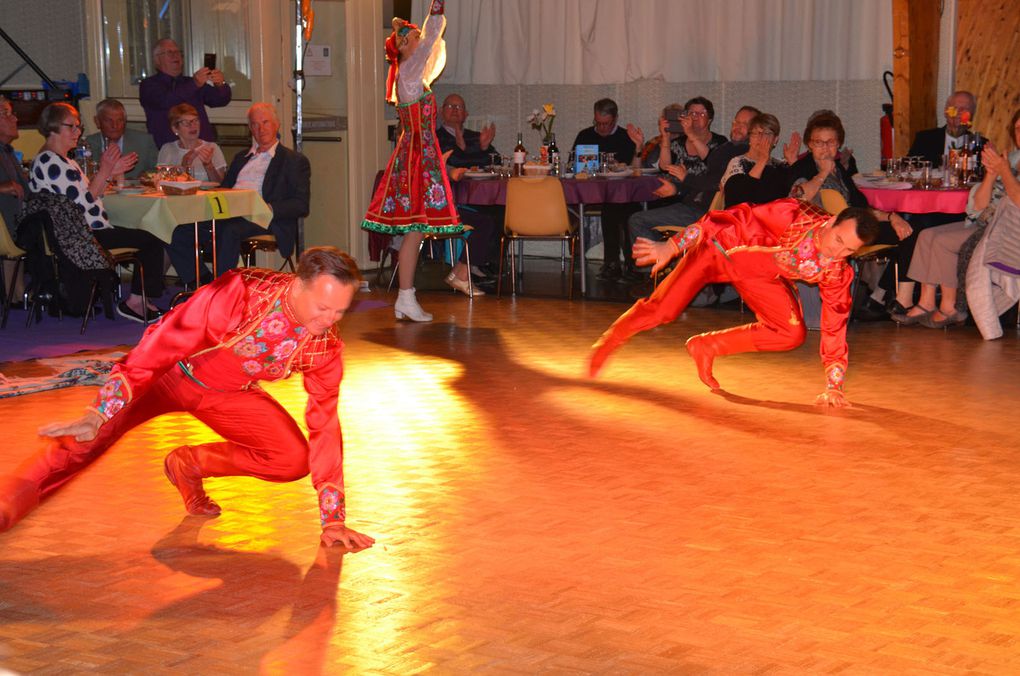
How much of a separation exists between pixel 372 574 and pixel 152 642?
70cm

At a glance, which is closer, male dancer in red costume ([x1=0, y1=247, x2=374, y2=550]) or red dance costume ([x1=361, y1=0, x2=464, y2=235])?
male dancer in red costume ([x1=0, y1=247, x2=374, y2=550])

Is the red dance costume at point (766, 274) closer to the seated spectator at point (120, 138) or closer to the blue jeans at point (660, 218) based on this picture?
the blue jeans at point (660, 218)

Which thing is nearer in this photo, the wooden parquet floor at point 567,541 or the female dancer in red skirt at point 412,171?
the wooden parquet floor at point 567,541

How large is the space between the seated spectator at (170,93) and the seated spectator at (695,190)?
3.03 meters

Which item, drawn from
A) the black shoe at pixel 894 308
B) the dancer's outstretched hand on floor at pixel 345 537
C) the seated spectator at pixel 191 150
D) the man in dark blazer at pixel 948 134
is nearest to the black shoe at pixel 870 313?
the black shoe at pixel 894 308

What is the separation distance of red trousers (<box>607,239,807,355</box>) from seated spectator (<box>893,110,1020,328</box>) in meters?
2.18

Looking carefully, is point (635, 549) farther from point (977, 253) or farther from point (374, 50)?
point (374, 50)

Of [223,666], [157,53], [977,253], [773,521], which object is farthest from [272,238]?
[223,666]

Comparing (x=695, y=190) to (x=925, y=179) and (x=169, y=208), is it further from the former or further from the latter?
(x=169, y=208)

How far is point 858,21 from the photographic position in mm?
9812

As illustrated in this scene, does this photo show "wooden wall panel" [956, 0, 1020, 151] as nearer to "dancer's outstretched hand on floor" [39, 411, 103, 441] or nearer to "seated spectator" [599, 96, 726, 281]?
"seated spectator" [599, 96, 726, 281]

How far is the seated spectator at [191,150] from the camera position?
853 centimetres

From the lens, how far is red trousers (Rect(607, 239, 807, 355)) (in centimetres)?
572

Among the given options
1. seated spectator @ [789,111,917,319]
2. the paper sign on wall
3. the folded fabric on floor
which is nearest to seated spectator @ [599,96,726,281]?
seated spectator @ [789,111,917,319]
